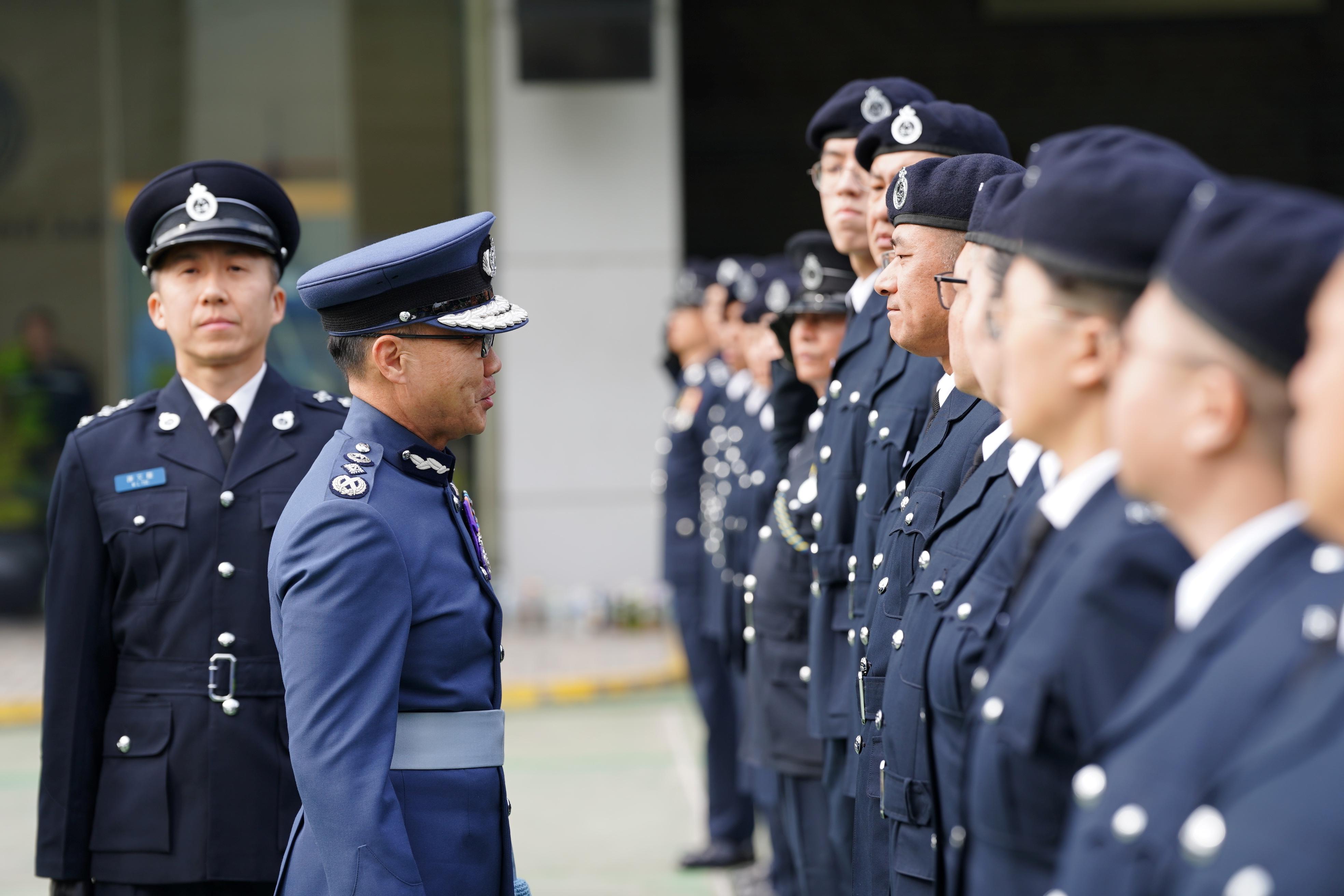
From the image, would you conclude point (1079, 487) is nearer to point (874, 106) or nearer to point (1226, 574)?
point (1226, 574)

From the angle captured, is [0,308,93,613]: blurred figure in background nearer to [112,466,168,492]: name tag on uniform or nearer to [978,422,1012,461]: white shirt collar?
[112,466,168,492]: name tag on uniform

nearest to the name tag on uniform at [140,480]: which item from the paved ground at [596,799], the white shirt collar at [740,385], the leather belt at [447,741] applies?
the leather belt at [447,741]

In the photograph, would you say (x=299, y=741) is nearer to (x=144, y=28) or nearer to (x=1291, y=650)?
(x=1291, y=650)

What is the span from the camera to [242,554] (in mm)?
3188

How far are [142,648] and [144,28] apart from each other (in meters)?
8.99

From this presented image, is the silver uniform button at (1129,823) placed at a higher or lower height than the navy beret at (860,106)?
lower

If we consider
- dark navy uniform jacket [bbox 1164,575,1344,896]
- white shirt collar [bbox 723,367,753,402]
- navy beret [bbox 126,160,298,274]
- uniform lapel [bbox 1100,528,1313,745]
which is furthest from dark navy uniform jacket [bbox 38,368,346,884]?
white shirt collar [bbox 723,367,753,402]

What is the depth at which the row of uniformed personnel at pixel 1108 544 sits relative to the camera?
4.54ft

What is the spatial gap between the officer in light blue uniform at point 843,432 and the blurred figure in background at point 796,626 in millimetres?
174

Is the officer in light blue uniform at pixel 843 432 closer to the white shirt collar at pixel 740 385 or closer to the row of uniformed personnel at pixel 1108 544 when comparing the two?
the row of uniformed personnel at pixel 1108 544

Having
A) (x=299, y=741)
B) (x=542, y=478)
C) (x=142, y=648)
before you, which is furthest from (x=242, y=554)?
(x=542, y=478)

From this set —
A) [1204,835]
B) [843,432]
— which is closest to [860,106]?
[843,432]

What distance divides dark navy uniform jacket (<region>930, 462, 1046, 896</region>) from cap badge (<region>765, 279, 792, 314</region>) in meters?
2.55

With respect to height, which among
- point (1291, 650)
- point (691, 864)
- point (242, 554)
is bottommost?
point (691, 864)
